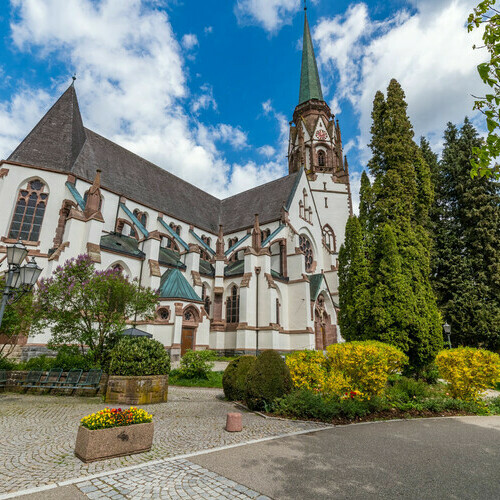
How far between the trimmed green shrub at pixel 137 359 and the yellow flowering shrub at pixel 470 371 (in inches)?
374

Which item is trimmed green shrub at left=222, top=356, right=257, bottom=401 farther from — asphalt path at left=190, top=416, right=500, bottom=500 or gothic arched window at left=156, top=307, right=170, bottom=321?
gothic arched window at left=156, top=307, right=170, bottom=321

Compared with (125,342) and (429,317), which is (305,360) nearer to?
(125,342)

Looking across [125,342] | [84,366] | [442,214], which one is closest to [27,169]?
[84,366]

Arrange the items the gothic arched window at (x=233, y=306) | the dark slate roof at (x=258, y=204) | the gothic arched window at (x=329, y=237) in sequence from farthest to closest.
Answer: the gothic arched window at (x=329, y=237)
the dark slate roof at (x=258, y=204)
the gothic arched window at (x=233, y=306)

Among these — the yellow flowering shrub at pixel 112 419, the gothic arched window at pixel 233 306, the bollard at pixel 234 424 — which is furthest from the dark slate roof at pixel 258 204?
the yellow flowering shrub at pixel 112 419

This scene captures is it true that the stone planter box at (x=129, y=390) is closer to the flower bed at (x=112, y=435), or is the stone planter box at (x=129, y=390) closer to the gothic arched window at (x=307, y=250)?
the flower bed at (x=112, y=435)

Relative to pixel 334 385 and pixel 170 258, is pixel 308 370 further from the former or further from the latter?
pixel 170 258

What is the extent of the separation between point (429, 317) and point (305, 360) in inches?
295

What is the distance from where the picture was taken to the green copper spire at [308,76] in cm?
4706

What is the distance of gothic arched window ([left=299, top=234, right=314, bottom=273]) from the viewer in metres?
33.2

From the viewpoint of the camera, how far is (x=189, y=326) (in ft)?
75.4

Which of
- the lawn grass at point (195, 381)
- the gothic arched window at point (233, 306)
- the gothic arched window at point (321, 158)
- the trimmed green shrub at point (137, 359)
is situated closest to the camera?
the trimmed green shrub at point (137, 359)

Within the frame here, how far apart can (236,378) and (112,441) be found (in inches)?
266

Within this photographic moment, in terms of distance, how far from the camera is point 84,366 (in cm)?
1320
